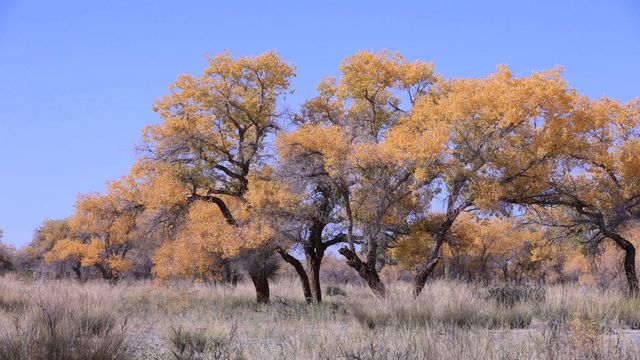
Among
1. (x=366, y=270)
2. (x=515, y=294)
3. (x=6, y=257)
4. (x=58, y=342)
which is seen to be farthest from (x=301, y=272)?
(x=6, y=257)

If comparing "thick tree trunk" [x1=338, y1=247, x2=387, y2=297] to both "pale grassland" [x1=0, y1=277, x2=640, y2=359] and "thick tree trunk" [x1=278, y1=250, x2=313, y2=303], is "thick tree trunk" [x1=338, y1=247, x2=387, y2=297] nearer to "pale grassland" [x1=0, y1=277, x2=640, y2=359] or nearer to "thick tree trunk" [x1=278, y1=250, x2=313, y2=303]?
"thick tree trunk" [x1=278, y1=250, x2=313, y2=303]

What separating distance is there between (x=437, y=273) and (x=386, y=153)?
2469 cm

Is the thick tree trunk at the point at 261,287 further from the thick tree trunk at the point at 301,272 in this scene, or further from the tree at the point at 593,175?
the tree at the point at 593,175

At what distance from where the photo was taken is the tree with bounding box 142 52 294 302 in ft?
74.2

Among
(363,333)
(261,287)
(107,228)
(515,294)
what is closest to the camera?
(363,333)

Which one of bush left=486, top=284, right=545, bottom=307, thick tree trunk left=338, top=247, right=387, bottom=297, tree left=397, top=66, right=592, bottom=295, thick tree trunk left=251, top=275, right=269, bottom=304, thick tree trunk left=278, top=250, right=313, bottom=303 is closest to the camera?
bush left=486, top=284, right=545, bottom=307

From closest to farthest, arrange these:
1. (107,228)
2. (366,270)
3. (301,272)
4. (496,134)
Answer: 1. (496,134)
2. (366,270)
3. (301,272)
4. (107,228)

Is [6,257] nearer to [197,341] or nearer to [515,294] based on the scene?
[515,294]

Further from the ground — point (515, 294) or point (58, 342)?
point (58, 342)

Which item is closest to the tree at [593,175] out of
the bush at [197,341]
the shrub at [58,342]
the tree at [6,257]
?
the bush at [197,341]

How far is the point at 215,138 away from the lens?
918 inches

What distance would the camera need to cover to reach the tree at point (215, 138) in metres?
22.6

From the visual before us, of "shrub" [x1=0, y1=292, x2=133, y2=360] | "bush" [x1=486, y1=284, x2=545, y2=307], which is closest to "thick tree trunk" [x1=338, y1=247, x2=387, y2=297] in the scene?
"bush" [x1=486, y1=284, x2=545, y2=307]

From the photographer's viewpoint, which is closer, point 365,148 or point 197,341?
point 197,341
